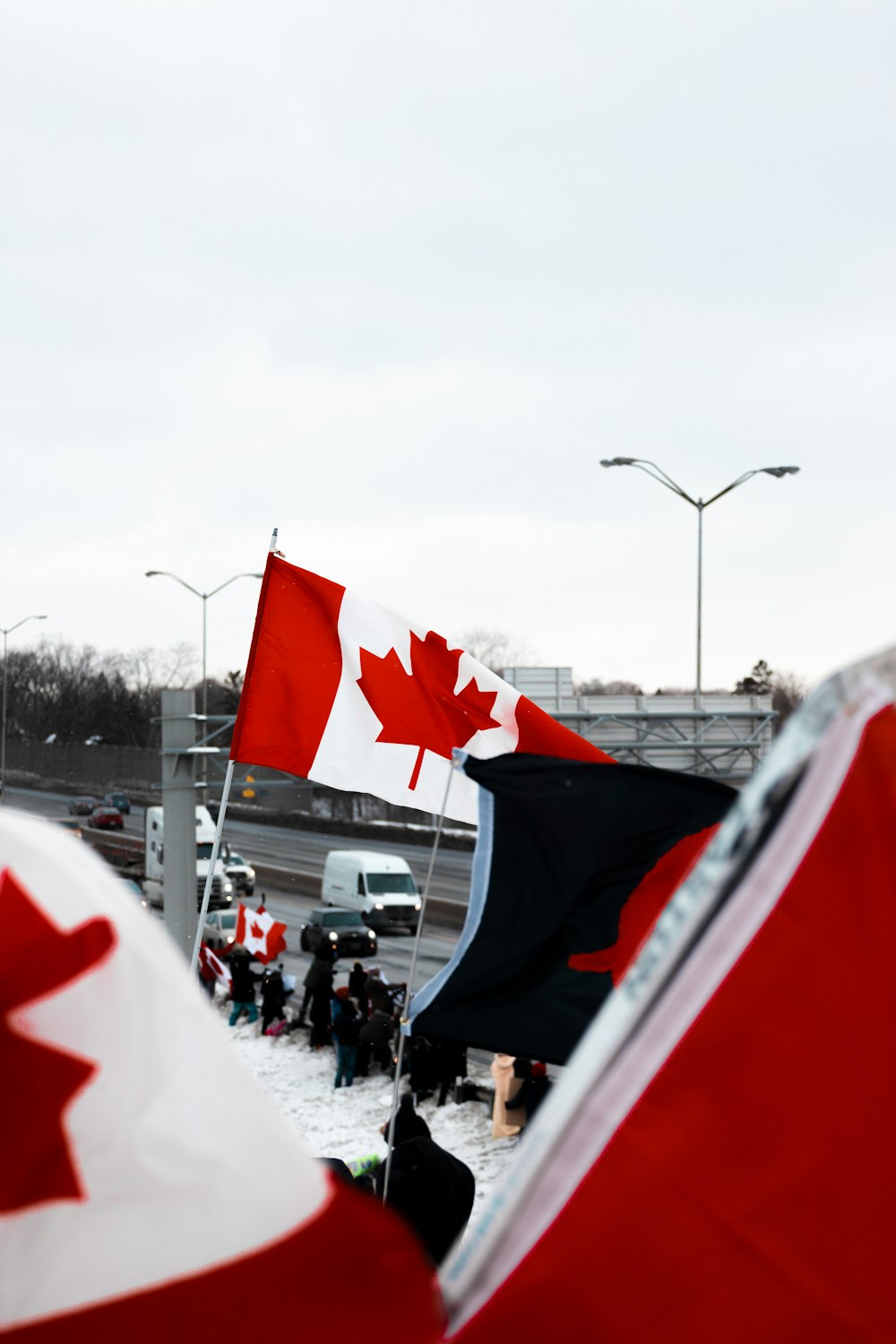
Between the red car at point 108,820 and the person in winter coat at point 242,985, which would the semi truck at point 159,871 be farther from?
the person in winter coat at point 242,985

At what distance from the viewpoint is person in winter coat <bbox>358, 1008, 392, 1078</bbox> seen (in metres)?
15.2

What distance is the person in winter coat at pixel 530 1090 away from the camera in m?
12.6

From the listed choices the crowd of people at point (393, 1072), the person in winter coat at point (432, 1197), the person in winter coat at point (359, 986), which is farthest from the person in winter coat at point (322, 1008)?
the person in winter coat at point (432, 1197)

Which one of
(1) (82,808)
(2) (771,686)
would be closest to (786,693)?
(2) (771,686)

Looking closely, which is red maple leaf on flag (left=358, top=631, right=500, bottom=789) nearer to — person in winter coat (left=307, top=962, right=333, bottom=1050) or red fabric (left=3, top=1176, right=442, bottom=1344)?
red fabric (left=3, top=1176, right=442, bottom=1344)

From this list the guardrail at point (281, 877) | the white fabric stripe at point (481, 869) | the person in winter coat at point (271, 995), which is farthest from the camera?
the guardrail at point (281, 877)

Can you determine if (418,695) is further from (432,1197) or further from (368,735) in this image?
(432,1197)

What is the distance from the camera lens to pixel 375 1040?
15133 millimetres

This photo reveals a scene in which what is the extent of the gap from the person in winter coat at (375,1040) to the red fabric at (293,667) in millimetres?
7724

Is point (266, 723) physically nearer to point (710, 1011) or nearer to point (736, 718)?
point (710, 1011)

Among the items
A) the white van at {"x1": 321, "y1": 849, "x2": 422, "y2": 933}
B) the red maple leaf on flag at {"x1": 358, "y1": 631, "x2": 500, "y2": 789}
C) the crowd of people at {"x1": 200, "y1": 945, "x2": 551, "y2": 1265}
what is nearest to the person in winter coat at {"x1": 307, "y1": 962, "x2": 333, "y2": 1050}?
the crowd of people at {"x1": 200, "y1": 945, "x2": 551, "y2": 1265}

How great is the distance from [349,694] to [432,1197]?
3.04 meters

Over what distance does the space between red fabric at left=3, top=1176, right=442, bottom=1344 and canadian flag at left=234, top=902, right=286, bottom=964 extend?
15.6 metres

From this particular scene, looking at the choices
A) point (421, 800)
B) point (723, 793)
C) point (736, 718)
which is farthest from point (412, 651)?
point (736, 718)
